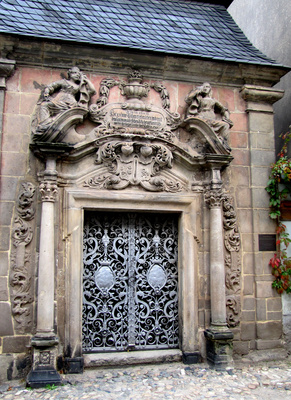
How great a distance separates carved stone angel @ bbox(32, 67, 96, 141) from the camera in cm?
544

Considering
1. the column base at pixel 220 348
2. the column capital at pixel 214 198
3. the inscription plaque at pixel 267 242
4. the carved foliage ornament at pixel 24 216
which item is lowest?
the column base at pixel 220 348

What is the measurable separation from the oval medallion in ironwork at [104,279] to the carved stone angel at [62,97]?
81.2 inches

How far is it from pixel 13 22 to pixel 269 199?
14.4 feet

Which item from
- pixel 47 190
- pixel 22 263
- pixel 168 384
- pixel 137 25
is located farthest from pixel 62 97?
pixel 168 384

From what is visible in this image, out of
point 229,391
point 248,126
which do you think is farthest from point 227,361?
point 248,126

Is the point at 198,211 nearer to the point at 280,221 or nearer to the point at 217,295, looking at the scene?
the point at 217,295

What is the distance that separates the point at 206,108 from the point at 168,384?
3713 millimetres

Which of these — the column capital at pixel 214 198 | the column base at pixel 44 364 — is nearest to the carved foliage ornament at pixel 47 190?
the column base at pixel 44 364

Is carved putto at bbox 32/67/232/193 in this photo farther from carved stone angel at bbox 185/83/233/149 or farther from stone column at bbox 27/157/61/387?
stone column at bbox 27/157/61/387

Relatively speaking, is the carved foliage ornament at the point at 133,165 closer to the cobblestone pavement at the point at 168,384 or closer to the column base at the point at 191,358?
the column base at the point at 191,358

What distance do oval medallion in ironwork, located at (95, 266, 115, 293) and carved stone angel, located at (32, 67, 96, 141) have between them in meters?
2.06

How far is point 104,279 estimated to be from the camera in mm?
5688

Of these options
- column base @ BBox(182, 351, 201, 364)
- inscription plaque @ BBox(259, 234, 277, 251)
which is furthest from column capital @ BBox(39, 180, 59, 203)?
inscription plaque @ BBox(259, 234, 277, 251)

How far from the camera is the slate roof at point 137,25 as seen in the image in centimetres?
574
